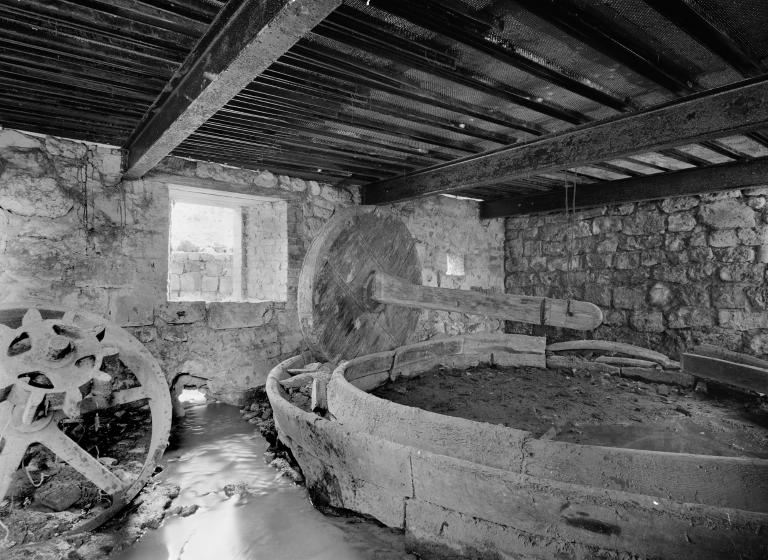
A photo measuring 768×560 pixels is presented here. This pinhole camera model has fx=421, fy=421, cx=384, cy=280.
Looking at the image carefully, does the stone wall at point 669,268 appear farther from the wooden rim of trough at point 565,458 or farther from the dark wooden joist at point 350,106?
the wooden rim of trough at point 565,458

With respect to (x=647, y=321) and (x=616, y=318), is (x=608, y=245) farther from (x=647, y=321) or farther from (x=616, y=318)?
(x=647, y=321)

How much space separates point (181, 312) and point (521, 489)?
3799 millimetres

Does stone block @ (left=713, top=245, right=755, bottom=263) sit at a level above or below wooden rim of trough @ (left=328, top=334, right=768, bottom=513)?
above

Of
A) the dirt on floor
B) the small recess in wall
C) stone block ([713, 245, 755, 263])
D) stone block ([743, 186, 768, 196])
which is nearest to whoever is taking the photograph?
the dirt on floor

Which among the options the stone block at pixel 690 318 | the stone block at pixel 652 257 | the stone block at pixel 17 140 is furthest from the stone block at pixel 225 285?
the stone block at pixel 690 318

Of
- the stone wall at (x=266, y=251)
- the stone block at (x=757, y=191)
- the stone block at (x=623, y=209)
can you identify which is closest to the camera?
the stone block at (x=757, y=191)

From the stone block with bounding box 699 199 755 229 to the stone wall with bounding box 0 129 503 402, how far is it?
452 cm

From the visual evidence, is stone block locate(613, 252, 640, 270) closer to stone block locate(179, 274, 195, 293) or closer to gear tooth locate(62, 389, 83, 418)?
gear tooth locate(62, 389, 83, 418)

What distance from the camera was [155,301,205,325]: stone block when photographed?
4328 mm

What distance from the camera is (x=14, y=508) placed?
2.66 metres

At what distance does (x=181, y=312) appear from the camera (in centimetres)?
442

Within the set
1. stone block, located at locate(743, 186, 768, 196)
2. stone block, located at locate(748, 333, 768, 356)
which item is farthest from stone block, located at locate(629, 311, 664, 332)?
stone block, located at locate(743, 186, 768, 196)

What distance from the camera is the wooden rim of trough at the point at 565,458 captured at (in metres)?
1.63

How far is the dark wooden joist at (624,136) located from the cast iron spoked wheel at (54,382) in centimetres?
338
